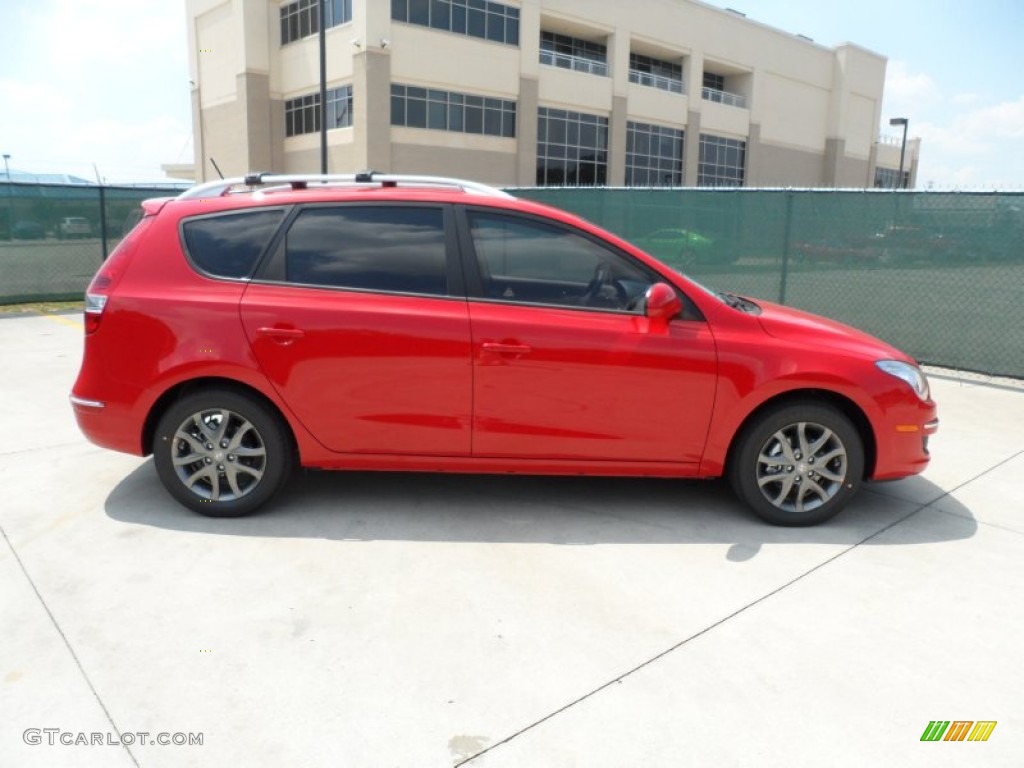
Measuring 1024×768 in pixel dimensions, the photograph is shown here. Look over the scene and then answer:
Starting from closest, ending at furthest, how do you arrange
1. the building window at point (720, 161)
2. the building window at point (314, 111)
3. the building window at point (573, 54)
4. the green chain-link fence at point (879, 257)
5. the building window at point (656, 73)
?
the green chain-link fence at point (879, 257)
the building window at point (314, 111)
the building window at point (573, 54)
the building window at point (656, 73)
the building window at point (720, 161)

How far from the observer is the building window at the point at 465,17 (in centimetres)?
3186

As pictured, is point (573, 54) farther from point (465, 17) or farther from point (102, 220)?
point (102, 220)

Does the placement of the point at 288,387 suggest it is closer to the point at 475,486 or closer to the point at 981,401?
the point at 475,486

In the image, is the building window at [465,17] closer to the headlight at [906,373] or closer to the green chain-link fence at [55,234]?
the green chain-link fence at [55,234]

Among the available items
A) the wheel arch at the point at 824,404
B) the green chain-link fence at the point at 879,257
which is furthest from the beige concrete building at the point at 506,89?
the wheel arch at the point at 824,404

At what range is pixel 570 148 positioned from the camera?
39156mm

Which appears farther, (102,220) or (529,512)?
(102,220)

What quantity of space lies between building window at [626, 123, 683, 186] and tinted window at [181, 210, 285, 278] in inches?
1582

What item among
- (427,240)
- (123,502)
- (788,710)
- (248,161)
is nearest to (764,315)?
(427,240)

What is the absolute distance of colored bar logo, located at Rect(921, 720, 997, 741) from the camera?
2.60m

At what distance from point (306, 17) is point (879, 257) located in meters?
31.9

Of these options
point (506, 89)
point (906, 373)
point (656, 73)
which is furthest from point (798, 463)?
point (656, 73)

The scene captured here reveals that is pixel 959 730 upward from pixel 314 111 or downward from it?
downward

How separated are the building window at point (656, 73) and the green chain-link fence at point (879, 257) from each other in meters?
34.5
